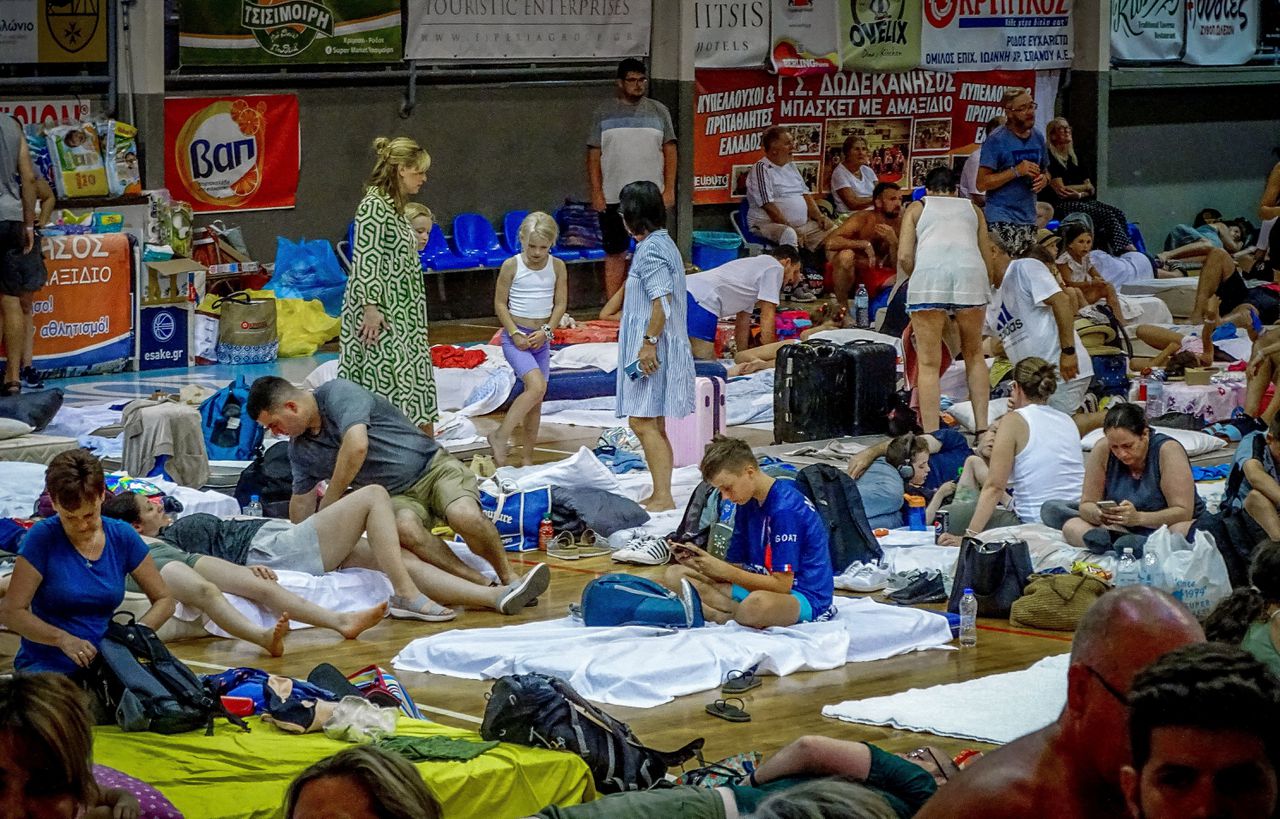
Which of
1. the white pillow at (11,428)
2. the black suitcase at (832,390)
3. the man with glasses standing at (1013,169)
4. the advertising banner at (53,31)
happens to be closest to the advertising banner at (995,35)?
the man with glasses standing at (1013,169)

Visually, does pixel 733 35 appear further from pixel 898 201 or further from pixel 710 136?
pixel 898 201

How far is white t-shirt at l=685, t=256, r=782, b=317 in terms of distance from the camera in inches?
578

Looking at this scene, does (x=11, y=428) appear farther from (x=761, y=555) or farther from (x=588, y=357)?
(x=761, y=555)

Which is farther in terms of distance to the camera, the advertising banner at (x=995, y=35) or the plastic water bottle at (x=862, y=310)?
the advertising banner at (x=995, y=35)

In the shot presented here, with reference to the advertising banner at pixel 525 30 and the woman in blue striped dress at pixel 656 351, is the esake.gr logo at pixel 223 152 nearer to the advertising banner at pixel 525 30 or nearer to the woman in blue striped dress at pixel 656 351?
the advertising banner at pixel 525 30

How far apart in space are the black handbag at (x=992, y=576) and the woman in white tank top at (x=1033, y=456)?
850 mm

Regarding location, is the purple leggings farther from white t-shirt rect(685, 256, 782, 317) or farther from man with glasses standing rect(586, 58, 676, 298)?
man with glasses standing rect(586, 58, 676, 298)

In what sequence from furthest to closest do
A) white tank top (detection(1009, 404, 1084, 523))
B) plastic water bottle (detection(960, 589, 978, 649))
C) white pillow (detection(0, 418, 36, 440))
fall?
white pillow (detection(0, 418, 36, 440))
white tank top (detection(1009, 404, 1084, 523))
plastic water bottle (detection(960, 589, 978, 649))

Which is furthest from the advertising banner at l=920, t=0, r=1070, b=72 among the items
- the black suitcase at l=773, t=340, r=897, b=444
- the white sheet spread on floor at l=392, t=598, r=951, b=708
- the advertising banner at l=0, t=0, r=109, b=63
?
the white sheet spread on floor at l=392, t=598, r=951, b=708

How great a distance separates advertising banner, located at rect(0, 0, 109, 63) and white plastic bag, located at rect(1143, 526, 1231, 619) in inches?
369

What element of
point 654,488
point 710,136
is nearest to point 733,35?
point 710,136

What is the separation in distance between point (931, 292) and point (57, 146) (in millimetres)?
6186

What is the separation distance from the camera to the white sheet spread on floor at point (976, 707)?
6645 mm

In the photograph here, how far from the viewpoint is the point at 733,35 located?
18.6m
